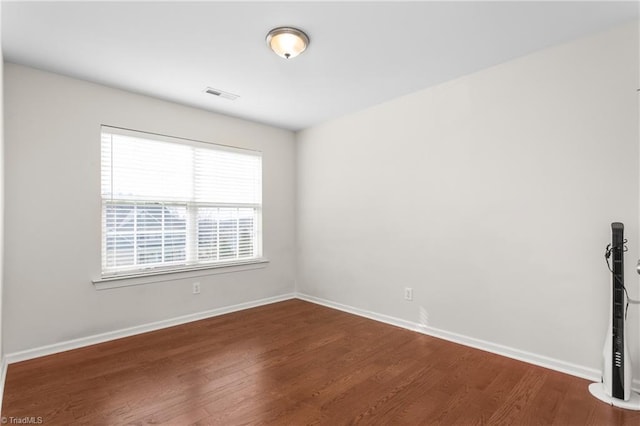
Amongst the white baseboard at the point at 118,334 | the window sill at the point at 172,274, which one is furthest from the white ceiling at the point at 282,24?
the white baseboard at the point at 118,334

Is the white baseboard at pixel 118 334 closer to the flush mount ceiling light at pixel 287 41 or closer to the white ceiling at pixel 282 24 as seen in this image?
the white ceiling at pixel 282 24

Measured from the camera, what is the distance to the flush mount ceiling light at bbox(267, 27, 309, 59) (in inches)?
89.8

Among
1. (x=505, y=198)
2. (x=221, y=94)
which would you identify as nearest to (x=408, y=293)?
(x=505, y=198)

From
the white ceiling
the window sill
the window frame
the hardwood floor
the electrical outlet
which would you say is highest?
the white ceiling

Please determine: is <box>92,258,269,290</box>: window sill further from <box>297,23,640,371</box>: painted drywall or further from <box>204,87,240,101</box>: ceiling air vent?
<box>204,87,240,101</box>: ceiling air vent

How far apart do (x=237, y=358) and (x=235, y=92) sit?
2553 millimetres

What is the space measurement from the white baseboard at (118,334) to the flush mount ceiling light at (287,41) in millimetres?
2961

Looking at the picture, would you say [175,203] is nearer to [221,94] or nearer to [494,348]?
[221,94]

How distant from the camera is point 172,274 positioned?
3654mm

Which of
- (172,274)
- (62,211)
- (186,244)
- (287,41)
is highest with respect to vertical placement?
(287,41)

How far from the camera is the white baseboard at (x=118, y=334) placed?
2730 millimetres

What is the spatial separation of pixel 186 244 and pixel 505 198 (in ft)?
10.9

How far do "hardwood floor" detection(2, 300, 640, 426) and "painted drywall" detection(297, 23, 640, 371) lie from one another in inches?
14.9

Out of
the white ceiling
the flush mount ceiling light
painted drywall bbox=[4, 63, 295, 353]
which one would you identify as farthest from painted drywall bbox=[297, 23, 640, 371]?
painted drywall bbox=[4, 63, 295, 353]
